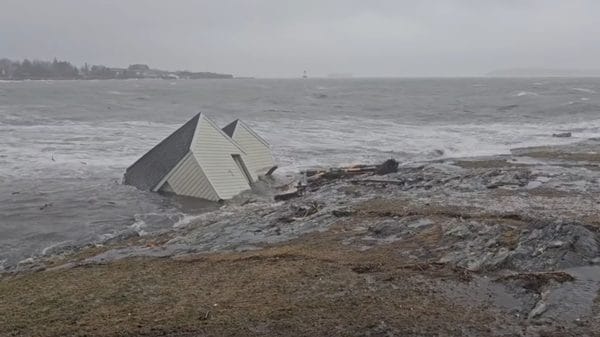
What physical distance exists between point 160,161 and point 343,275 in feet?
48.8

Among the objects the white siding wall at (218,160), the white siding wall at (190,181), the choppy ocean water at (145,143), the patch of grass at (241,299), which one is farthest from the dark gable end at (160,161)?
the patch of grass at (241,299)

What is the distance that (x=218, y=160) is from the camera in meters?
22.1

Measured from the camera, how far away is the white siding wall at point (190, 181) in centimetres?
2070

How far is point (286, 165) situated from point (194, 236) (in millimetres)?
14818

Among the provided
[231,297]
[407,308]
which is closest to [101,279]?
[231,297]

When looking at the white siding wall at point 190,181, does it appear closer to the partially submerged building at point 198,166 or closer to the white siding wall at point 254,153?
the partially submerged building at point 198,166

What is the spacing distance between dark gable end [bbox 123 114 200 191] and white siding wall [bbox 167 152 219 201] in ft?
0.88

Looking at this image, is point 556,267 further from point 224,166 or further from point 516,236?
point 224,166

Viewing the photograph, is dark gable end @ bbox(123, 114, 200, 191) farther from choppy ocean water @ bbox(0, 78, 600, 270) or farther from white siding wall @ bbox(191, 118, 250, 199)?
choppy ocean water @ bbox(0, 78, 600, 270)

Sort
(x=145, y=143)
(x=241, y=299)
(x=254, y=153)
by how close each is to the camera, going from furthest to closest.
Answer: (x=145, y=143) < (x=254, y=153) < (x=241, y=299)

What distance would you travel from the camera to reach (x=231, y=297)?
8469 millimetres

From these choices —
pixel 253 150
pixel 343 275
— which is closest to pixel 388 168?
pixel 253 150

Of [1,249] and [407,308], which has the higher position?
[407,308]

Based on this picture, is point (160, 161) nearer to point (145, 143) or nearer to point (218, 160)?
point (218, 160)
